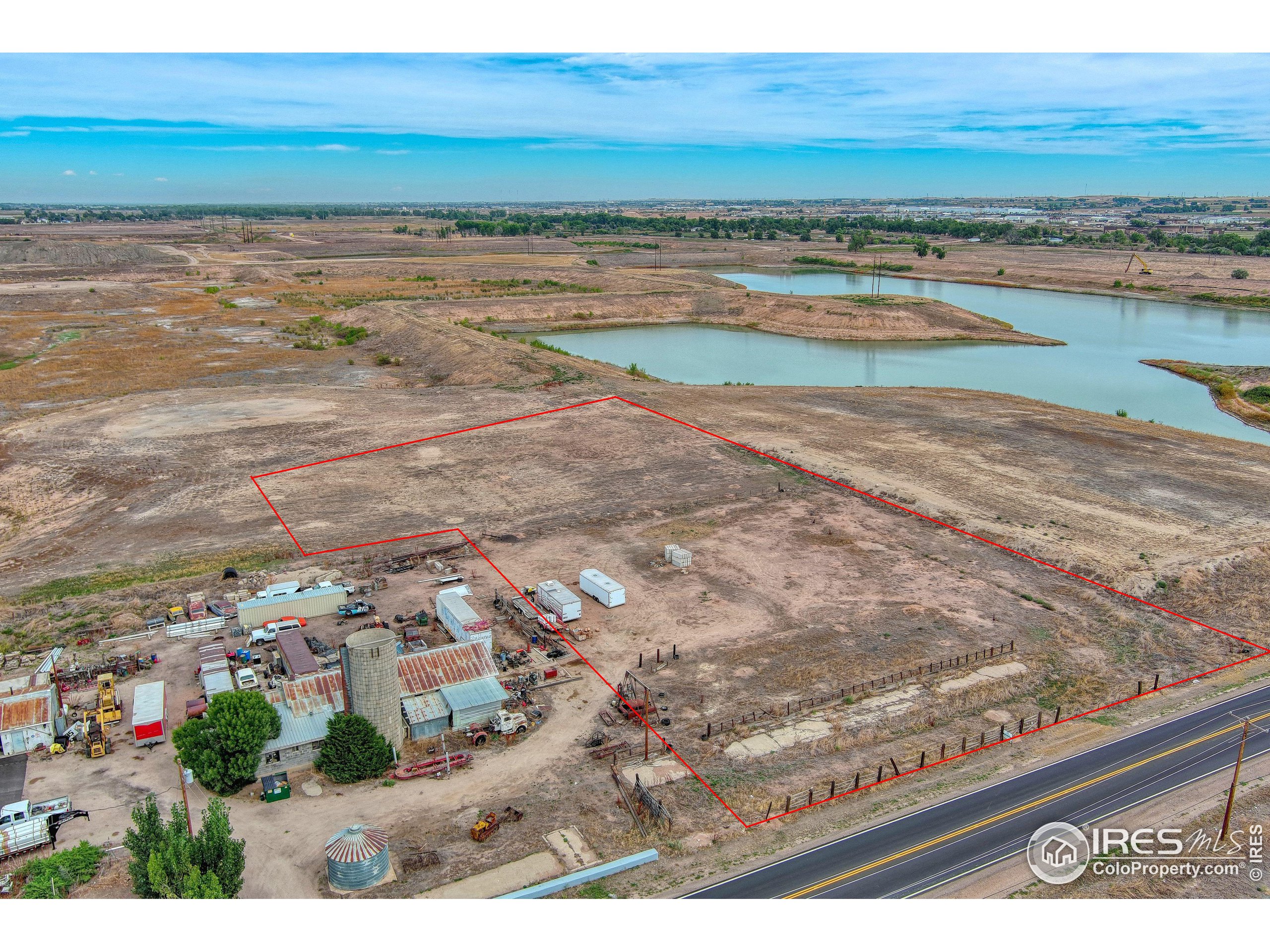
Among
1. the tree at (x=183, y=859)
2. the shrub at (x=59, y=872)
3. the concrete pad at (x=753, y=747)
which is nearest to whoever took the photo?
the tree at (x=183, y=859)

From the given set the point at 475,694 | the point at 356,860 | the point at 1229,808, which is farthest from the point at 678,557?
the point at 1229,808

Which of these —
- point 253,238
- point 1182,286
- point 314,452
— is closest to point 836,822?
point 314,452

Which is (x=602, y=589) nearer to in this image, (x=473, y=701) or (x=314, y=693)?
(x=473, y=701)

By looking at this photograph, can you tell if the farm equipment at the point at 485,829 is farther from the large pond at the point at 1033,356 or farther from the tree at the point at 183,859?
the large pond at the point at 1033,356

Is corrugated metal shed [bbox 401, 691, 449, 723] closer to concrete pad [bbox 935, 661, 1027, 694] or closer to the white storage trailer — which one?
the white storage trailer

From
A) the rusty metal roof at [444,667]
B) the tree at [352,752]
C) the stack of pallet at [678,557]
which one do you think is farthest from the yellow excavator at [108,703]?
the stack of pallet at [678,557]

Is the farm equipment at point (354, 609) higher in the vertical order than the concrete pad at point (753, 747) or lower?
higher
